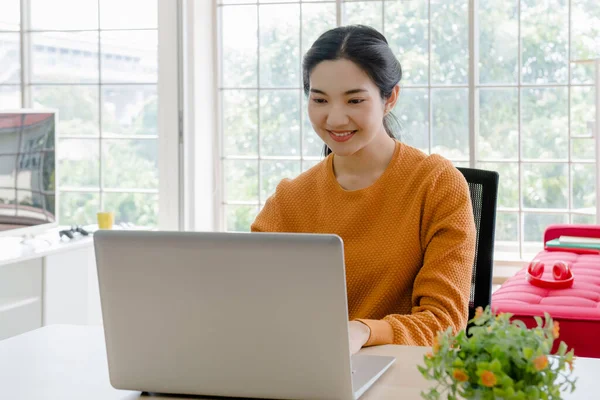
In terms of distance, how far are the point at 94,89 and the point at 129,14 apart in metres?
0.53

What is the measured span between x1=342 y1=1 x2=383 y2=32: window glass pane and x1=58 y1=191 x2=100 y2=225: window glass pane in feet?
6.48

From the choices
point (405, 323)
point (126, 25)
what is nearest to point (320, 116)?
point (405, 323)

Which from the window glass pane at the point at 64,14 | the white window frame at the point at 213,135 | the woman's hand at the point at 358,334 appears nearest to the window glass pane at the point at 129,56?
the window glass pane at the point at 64,14

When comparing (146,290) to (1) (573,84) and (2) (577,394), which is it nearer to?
(2) (577,394)

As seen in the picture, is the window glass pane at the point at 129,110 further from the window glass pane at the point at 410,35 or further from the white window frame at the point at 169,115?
the window glass pane at the point at 410,35

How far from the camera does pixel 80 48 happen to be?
18.8 feet

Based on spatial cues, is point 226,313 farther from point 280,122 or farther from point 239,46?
point 239,46

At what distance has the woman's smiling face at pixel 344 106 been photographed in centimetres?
199

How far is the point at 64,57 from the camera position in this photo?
18.9 ft

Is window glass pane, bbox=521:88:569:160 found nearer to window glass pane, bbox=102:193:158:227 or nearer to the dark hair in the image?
window glass pane, bbox=102:193:158:227

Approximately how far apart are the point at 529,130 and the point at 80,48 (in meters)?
2.87

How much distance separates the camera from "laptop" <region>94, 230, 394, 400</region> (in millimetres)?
1217

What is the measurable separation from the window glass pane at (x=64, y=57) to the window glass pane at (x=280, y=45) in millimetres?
1082

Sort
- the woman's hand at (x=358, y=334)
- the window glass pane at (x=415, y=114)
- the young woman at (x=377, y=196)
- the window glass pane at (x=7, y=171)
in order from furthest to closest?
the window glass pane at (x=415, y=114)
the window glass pane at (x=7, y=171)
the young woman at (x=377, y=196)
the woman's hand at (x=358, y=334)
